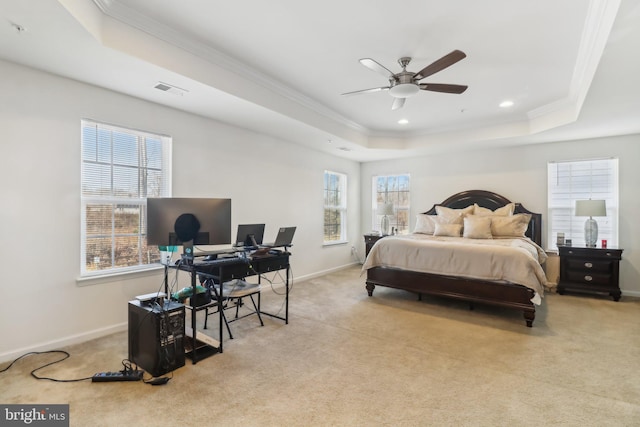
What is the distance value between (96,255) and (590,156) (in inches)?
273

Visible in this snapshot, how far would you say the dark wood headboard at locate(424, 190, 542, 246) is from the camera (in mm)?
5254

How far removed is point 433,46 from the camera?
9.29 ft

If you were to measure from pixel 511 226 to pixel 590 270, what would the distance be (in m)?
1.19

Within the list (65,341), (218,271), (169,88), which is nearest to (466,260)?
(218,271)

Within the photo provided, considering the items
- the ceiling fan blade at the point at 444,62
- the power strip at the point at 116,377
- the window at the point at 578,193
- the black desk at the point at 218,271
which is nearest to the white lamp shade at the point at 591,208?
the window at the point at 578,193

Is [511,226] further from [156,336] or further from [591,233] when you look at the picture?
[156,336]

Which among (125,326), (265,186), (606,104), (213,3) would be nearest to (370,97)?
(265,186)

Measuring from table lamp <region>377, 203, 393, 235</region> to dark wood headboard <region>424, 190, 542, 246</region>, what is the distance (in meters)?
0.76

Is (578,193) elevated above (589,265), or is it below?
above

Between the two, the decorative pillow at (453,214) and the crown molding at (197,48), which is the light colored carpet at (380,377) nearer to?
the decorative pillow at (453,214)

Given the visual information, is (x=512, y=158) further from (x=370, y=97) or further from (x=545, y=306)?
(x=370, y=97)

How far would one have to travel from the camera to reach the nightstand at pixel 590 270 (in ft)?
14.5

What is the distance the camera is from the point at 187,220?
2.66 m

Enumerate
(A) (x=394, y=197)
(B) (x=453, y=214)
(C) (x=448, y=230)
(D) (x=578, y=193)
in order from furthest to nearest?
(A) (x=394, y=197) < (B) (x=453, y=214) < (C) (x=448, y=230) < (D) (x=578, y=193)
